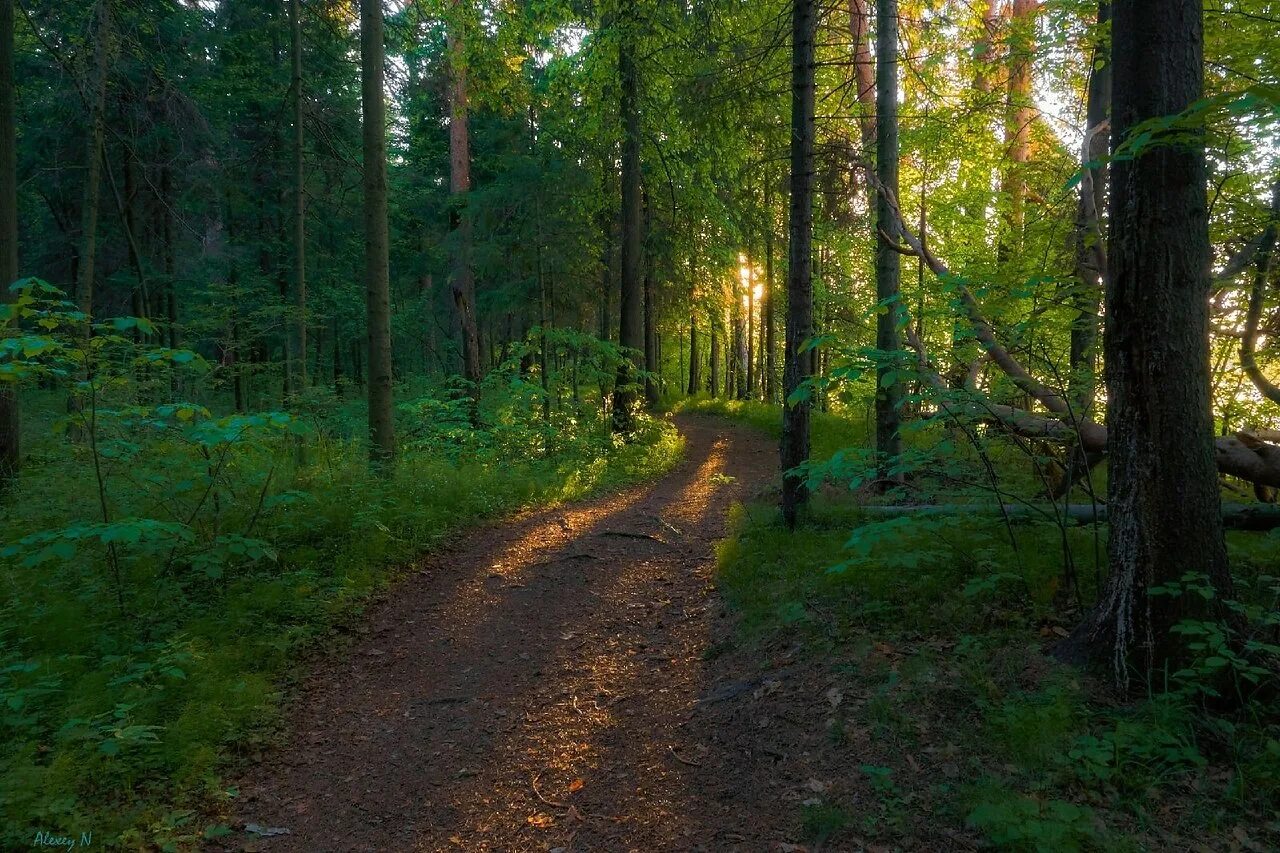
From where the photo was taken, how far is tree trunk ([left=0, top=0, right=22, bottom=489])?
25.0 ft

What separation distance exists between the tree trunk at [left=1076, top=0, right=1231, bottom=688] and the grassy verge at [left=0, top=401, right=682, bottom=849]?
5.27m

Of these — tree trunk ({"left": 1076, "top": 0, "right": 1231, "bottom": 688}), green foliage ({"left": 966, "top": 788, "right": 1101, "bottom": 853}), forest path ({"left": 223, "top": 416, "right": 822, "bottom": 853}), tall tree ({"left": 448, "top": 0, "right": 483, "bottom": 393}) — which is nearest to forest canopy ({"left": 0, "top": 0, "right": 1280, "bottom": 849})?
tree trunk ({"left": 1076, "top": 0, "right": 1231, "bottom": 688})

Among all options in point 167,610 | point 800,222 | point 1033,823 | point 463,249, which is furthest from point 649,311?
point 1033,823

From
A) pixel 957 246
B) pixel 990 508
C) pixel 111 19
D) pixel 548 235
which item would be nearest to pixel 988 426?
pixel 990 508

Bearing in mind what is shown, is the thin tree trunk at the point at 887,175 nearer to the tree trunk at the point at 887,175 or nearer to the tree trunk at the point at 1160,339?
the tree trunk at the point at 887,175

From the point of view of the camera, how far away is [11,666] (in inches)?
159

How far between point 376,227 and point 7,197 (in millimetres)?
4035

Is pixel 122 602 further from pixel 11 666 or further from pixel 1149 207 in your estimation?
pixel 1149 207

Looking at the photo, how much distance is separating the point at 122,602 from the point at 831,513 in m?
6.88

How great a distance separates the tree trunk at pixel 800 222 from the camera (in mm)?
7078

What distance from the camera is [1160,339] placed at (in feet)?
11.8

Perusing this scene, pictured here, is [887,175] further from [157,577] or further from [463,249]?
[463,249]

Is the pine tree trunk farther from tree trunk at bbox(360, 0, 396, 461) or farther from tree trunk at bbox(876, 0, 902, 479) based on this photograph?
tree trunk at bbox(876, 0, 902, 479)

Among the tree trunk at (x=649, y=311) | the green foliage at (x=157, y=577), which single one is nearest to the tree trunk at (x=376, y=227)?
the green foliage at (x=157, y=577)
